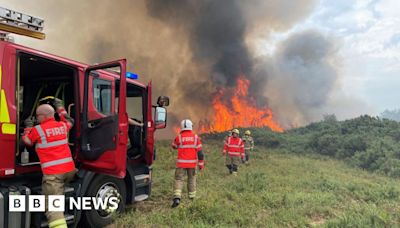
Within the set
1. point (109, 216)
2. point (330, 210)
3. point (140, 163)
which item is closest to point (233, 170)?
point (330, 210)

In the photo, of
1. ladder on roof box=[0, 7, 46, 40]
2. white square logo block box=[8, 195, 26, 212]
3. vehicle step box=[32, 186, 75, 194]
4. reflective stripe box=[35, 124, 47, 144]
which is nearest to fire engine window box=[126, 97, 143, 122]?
vehicle step box=[32, 186, 75, 194]

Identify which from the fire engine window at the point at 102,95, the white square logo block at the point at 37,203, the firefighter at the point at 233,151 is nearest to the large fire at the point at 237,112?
the firefighter at the point at 233,151

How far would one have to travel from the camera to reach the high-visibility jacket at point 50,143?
377cm

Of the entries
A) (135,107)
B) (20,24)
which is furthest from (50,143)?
(135,107)

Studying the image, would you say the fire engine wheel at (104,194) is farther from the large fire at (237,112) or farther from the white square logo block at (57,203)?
the large fire at (237,112)

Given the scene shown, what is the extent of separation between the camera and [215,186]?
8.24m

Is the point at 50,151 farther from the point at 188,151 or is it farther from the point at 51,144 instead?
the point at 188,151

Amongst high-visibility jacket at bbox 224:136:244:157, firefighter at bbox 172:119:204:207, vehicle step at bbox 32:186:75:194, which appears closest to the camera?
vehicle step at bbox 32:186:75:194

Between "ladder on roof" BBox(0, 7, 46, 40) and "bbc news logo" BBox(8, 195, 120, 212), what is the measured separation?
199 centimetres

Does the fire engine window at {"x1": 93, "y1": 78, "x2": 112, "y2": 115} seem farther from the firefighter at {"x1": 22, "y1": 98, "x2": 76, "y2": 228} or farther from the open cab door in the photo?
the firefighter at {"x1": 22, "y1": 98, "x2": 76, "y2": 228}

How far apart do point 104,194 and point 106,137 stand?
3.64ft

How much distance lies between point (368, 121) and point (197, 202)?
65.2 feet

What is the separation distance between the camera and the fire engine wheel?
4586mm

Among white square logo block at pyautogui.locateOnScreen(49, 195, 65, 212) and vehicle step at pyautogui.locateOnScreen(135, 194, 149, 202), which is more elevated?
white square logo block at pyautogui.locateOnScreen(49, 195, 65, 212)
